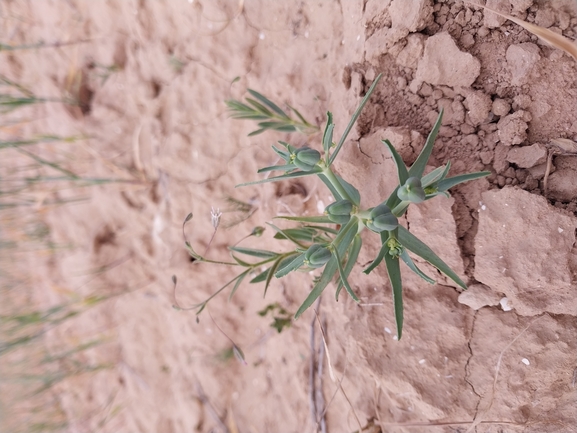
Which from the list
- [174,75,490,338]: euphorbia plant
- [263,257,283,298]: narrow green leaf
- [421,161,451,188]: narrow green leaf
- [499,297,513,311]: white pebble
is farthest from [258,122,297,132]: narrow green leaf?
[499,297,513,311]: white pebble

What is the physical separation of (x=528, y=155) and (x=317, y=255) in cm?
88

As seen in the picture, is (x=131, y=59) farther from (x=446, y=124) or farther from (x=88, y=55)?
(x=446, y=124)

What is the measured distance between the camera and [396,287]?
4.60 ft

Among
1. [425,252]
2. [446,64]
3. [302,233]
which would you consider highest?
[446,64]

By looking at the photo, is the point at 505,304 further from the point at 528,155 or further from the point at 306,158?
the point at 306,158

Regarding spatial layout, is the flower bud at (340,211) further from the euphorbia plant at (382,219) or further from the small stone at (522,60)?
the small stone at (522,60)

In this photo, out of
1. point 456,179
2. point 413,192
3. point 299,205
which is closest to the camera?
point 413,192

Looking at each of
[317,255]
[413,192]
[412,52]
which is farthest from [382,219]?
Result: [412,52]

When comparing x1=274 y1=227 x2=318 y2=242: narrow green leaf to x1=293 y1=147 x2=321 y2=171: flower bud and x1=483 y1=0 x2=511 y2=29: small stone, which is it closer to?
x1=293 y1=147 x2=321 y2=171: flower bud

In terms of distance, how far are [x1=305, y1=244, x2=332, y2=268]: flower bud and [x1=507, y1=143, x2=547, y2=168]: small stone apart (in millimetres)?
791

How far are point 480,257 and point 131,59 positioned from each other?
8.81 feet

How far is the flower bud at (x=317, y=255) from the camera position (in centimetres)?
140

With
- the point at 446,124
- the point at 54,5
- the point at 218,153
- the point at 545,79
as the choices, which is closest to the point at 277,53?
the point at 218,153

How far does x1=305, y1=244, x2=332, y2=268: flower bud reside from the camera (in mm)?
1396
